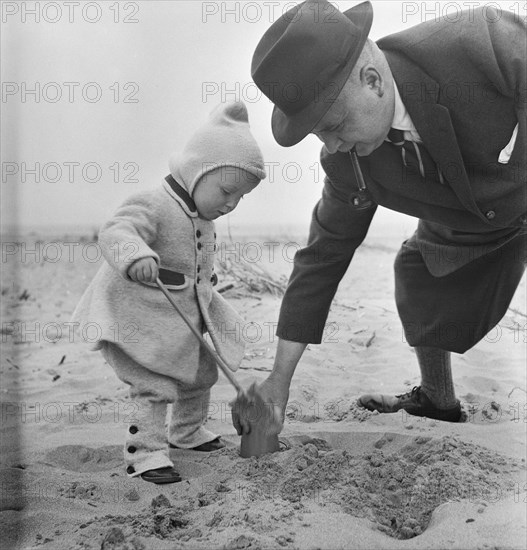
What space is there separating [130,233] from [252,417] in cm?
45

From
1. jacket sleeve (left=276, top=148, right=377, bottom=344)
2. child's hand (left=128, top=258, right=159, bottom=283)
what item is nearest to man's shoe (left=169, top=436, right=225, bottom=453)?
jacket sleeve (left=276, top=148, right=377, bottom=344)

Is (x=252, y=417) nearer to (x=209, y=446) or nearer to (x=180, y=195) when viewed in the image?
(x=209, y=446)

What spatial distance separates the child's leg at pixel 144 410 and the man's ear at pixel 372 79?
0.73 meters

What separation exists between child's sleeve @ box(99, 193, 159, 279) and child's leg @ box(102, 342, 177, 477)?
0.20 meters

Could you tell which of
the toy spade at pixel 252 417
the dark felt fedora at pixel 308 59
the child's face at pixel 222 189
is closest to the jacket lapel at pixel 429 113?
the dark felt fedora at pixel 308 59

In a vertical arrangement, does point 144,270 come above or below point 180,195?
below

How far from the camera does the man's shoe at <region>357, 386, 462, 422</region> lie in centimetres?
166

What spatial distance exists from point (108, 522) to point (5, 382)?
2.21 feet

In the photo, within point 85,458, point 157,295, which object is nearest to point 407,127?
point 157,295

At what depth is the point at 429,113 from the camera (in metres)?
1.32

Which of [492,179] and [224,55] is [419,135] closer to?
[492,179]

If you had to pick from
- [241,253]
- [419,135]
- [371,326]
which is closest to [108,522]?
[241,253]

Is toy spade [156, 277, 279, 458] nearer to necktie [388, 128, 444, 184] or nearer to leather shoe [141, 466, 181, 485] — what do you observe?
leather shoe [141, 466, 181, 485]

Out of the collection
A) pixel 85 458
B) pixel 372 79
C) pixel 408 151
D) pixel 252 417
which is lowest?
pixel 85 458
